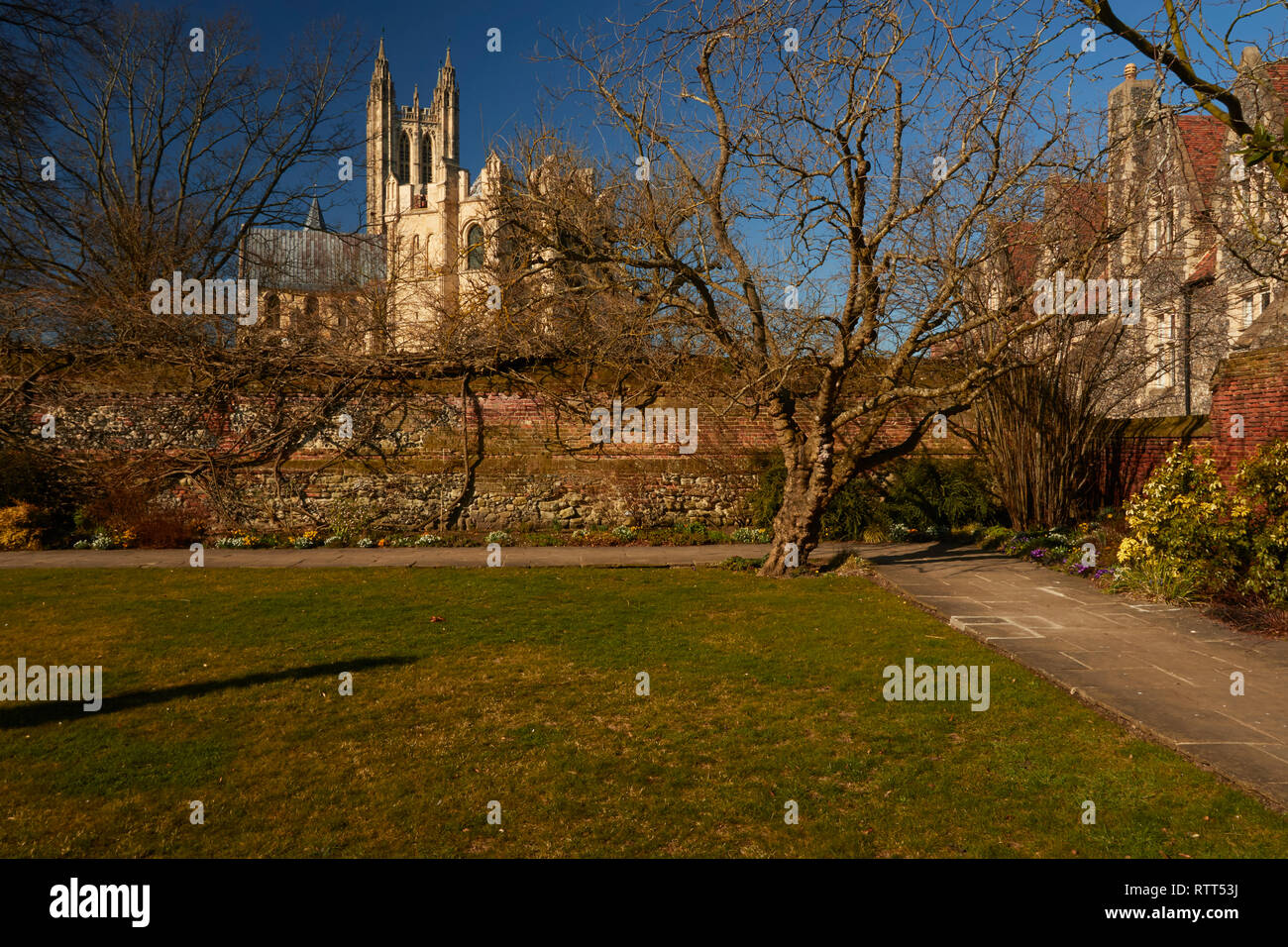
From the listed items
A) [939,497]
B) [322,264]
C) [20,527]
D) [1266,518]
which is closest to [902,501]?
[939,497]

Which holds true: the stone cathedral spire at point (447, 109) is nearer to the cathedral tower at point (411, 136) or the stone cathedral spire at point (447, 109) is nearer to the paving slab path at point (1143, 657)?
the cathedral tower at point (411, 136)

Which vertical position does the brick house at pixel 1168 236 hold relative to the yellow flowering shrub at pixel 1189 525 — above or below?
above

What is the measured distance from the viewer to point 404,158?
92.1 m

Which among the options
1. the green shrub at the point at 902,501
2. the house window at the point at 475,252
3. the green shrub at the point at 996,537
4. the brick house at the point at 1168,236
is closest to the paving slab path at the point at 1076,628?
the green shrub at the point at 996,537

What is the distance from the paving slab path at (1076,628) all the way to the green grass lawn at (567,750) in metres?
0.31

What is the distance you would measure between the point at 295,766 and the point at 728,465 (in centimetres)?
1148

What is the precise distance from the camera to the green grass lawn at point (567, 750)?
3.71 m

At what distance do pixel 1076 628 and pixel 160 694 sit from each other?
26.0 ft

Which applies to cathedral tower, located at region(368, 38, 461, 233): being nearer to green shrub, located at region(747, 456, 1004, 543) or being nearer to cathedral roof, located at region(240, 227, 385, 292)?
cathedral roof, located at region(240, 227, 385, 292)

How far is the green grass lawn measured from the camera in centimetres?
371

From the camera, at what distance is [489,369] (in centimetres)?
1551
